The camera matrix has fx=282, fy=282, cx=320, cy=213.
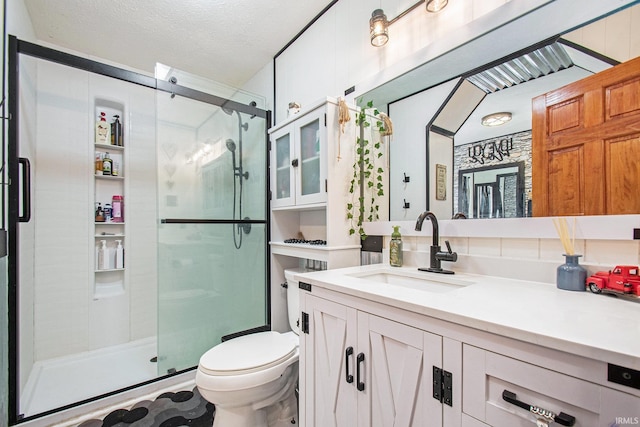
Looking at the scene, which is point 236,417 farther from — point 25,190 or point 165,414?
point 25,190

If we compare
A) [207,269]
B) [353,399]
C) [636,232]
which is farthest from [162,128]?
[636,232]

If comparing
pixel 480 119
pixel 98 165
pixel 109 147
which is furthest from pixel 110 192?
pixel 480 119

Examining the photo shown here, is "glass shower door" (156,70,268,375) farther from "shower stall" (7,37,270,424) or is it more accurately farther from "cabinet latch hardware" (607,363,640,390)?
→ "cabinet latch hardware" (607,363,640,390)

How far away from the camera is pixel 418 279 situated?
4.02 feet

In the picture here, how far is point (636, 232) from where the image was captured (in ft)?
2.67

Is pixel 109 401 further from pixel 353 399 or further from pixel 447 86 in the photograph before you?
pixel 447 86

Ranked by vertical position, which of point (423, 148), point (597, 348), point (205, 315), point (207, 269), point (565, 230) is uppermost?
point (423, 148)

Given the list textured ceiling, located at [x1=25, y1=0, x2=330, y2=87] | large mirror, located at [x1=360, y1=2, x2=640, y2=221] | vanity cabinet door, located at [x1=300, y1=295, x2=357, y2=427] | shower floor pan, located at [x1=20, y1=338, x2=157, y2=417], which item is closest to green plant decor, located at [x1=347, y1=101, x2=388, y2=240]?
large mirror, located at [x1=360, y1=2, x2=640, y2=221]

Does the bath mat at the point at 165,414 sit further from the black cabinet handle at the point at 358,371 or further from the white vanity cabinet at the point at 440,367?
the black cabinet handle at the point at 358,371

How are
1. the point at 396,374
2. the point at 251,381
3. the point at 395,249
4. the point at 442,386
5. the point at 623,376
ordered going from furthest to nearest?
1. the point at 395,249
2. the point at 251,381
3. the point at 396,374
4. the point at 442,386
5. the point at 623,376

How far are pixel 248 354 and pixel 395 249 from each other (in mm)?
895

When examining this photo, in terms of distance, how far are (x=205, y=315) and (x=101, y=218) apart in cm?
135

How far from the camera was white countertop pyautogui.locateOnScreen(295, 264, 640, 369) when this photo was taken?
1.64 feet

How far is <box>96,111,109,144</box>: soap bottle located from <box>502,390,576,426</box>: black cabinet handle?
3055 mm
